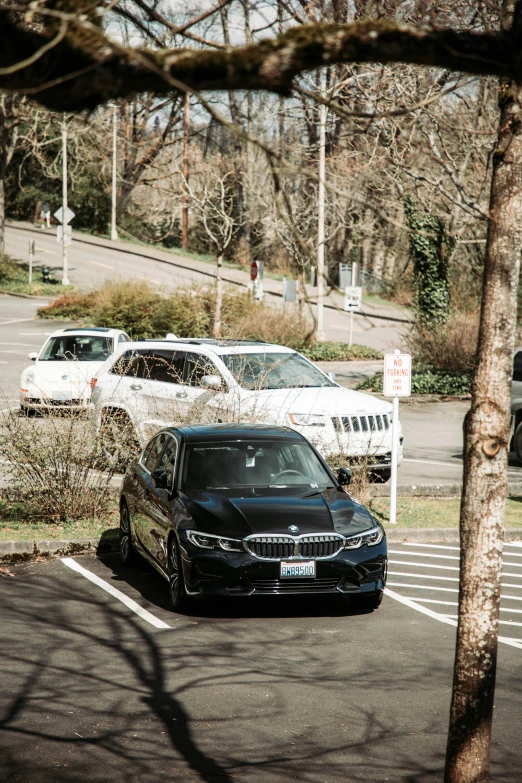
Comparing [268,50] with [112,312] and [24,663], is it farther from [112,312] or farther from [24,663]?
[112,312]

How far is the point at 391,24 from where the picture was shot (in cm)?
315

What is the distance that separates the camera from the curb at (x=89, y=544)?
1081 cm

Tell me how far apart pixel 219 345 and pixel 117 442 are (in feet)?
13.0

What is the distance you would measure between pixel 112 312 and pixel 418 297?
39.0 feet

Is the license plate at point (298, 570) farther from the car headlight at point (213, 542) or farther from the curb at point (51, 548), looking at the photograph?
the curb at point (51, 548)

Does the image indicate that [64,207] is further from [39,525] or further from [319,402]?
[39,525]

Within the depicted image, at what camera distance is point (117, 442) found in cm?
→ 1239

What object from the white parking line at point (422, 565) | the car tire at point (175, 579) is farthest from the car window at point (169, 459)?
the white parking line at point (422, 565)

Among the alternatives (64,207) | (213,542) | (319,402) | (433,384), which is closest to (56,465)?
(213,542)

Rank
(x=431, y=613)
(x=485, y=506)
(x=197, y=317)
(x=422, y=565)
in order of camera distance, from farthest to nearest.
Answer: (x=197, y=317), (x=422, y=565), (x=431, y=613), (x=485, y=506)

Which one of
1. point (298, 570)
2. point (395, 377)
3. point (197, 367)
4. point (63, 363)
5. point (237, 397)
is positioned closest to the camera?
point (298, 570)

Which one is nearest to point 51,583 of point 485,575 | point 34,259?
point 485,575

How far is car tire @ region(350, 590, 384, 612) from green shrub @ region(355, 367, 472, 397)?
20182 mm

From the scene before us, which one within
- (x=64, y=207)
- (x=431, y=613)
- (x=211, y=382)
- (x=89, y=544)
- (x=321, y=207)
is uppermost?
(x=64, y=207)
